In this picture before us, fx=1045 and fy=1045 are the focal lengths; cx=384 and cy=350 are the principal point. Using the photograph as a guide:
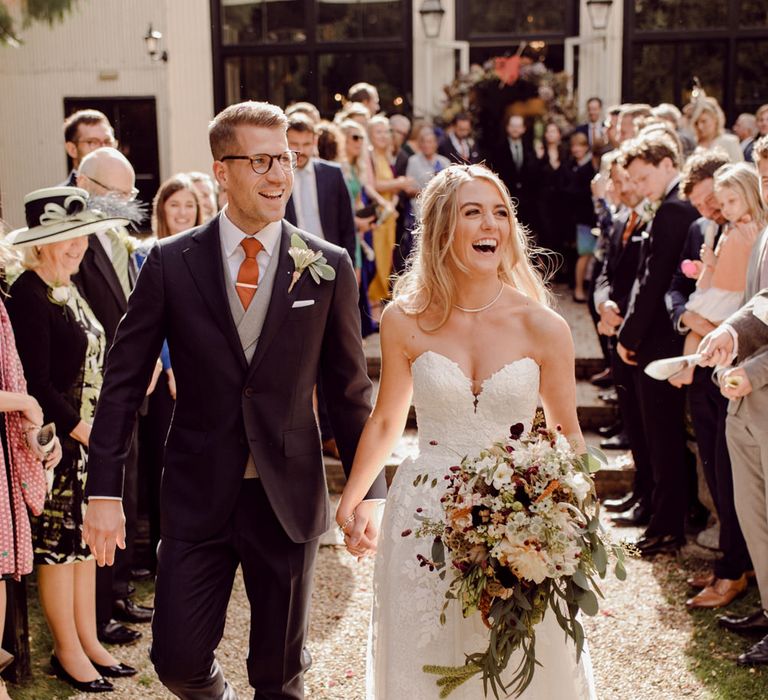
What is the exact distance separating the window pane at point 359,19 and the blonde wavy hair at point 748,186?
9.65 metres

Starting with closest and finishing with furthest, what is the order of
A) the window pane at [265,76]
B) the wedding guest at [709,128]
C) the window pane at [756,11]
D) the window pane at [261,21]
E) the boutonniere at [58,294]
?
1. the boutonniere at [58,294]
2. the wedding guest at [709,128]
3. the window pane at [756,11]
4. the window pane at [261,21]
5. the window pane at [265,76]

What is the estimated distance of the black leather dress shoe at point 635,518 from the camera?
20.5 feet

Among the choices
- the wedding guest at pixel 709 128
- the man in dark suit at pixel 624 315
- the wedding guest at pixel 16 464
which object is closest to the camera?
the wedding guest at pixel 16 464

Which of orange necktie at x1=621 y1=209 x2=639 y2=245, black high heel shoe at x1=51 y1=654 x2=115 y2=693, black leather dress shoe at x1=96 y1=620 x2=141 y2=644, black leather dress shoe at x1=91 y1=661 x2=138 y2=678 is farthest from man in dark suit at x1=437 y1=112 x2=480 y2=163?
Result: black high heel shoe at x1=51 y1=654 x2=115 y2=693

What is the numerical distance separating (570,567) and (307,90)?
12221 millimetres

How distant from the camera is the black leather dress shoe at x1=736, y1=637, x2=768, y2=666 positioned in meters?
4.43

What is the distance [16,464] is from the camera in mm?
4016

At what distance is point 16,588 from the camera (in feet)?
14.5

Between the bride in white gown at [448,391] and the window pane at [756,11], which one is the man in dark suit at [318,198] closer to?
the bride in white gown at [448,391]

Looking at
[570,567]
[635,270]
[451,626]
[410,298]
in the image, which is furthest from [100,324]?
[635,270]

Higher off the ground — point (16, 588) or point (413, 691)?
point (413, 691)

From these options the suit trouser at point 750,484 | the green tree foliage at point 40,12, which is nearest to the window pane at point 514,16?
the green tree foliage at point 40,12

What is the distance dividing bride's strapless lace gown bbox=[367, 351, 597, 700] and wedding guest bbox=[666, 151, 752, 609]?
Answer: 2.09 meters

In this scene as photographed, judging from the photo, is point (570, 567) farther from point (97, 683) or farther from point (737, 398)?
point (97, 683)
